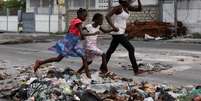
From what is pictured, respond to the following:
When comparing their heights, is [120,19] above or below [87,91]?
above

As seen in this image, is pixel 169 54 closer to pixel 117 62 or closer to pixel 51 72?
pixel 117 62

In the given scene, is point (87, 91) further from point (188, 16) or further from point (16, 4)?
point (16, 4)

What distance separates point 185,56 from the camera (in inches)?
691

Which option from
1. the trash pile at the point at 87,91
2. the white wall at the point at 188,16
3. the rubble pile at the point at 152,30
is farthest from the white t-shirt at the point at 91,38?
the white wall at the point at 188,16

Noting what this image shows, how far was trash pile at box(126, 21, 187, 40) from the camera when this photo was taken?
28417 millimetres

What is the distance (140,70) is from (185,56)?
15.2 feet

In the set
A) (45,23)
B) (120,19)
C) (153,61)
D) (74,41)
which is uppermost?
(120,19)

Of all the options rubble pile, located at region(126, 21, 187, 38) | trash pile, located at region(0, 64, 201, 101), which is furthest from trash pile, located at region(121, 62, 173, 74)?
rubble pile, located at region(126, 21, 187, 38)

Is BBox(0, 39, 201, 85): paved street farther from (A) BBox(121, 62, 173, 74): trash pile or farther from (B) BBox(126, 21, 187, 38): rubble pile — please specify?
(B) BBox(126, 21, 187, 38): rubble pile

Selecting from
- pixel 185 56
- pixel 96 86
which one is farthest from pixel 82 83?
pixel 185 56

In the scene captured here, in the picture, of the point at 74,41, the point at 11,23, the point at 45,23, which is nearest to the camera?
the point at 74,41

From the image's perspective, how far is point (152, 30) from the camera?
1129 inches

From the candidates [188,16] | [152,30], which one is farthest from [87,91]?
[188,16]

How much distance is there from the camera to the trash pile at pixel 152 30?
93.2 feet
